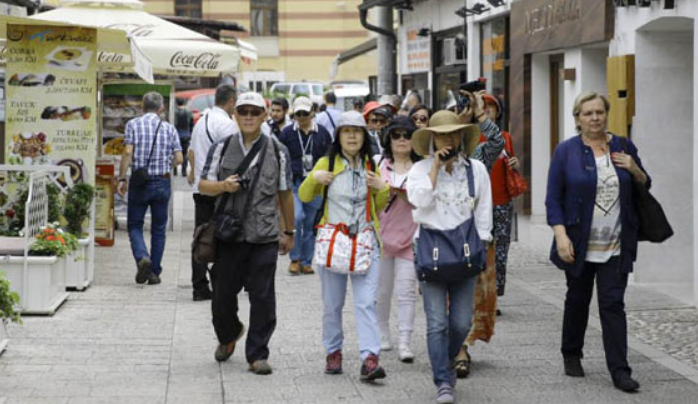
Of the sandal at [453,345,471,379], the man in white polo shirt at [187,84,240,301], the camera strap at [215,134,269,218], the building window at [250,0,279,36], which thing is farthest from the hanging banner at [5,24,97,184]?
A: the building window at [250,0,279,36]

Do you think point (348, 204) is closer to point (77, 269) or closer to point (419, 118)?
point (419, 118)

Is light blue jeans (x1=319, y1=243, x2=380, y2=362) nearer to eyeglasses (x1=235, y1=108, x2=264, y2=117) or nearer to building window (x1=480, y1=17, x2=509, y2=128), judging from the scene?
eyeglasses (x1=235, y1=108, x2=264, y2=117)

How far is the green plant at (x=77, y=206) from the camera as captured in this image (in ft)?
38.4

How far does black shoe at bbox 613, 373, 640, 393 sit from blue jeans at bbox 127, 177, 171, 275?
5.82 m

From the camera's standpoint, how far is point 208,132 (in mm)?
11266

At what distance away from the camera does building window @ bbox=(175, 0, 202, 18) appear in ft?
193

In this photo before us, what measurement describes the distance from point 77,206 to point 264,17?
49033 millimetres

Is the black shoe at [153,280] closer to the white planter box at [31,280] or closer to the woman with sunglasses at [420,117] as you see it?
the white planter box at [31,280]

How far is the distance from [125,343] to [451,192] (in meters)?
2.95

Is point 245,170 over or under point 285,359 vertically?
over

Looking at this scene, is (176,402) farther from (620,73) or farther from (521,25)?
(521,25)

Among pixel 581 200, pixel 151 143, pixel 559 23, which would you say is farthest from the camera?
pixel 559 23

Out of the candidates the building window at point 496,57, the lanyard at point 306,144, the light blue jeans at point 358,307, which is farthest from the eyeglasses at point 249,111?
the building window at point 496,57

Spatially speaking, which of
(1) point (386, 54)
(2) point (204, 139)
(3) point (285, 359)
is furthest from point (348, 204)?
(1) point (386, 54)
